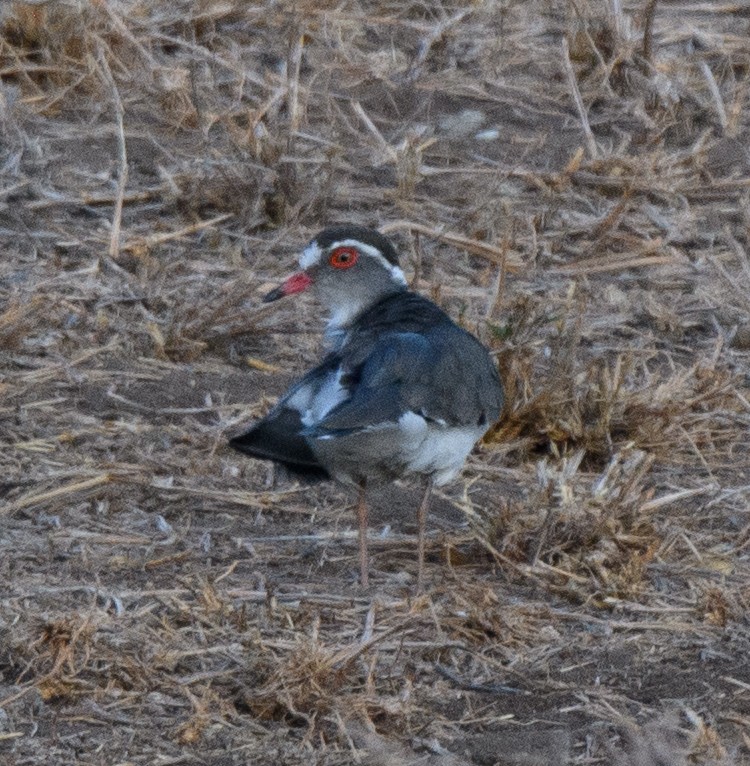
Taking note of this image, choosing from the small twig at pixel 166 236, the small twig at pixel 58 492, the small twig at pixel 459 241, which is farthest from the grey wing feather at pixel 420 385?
the small twig at pixel 166 236

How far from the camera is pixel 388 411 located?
527 centimetres

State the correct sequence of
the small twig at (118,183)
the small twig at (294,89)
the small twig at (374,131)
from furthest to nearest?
the small twig at (374,131)
the small twig at (294,89)
the small twig at (118,183)

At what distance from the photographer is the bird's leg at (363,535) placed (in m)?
5.55

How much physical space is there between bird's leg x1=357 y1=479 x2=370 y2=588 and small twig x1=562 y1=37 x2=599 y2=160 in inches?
146

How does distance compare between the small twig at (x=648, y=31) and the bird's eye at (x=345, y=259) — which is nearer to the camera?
the bird's eye at (x=345, y=259)

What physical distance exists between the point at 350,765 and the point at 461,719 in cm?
40

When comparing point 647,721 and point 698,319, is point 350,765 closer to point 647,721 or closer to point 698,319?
point 647,721

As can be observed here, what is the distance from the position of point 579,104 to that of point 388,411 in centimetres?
421

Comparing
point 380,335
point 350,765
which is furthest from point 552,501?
point 350,765

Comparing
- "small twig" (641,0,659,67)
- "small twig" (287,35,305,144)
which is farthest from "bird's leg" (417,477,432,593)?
"small twig" (641,0,659,67)

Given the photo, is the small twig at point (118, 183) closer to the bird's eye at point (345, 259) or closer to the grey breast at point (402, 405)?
the bird's eye at point (345, 259)

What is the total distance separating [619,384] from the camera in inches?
259

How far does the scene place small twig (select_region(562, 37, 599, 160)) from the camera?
8.95 meters

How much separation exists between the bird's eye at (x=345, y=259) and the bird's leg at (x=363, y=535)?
1.12m
